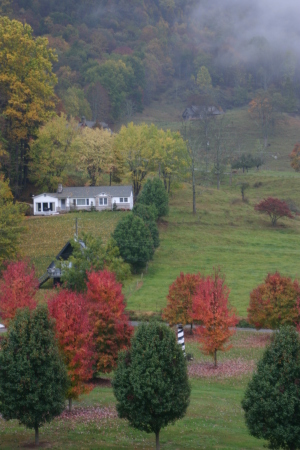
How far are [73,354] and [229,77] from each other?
606 feet

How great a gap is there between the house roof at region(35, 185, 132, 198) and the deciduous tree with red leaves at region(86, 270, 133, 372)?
1747 inches

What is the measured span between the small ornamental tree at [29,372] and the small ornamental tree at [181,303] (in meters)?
22.8

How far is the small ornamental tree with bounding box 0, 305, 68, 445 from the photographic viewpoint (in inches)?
802

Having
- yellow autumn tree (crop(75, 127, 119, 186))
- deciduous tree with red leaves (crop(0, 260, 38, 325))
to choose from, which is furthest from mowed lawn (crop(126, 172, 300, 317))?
deciduous tree with red leaves (crop(0, 260, 38, 325))

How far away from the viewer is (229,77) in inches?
7869

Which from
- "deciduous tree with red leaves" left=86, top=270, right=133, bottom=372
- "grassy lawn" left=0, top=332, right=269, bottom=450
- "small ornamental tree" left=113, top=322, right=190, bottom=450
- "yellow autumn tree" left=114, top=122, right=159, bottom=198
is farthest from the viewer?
"yellow autumn tree" left=114, top=122, right=159, bottom=198

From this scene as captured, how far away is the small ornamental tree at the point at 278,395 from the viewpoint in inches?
726

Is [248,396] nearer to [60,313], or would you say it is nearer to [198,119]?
[60,313]

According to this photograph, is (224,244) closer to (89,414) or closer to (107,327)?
(107,327)

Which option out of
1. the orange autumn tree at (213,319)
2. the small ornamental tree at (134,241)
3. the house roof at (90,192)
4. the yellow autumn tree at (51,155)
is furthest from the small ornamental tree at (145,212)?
the orange autumn tree at (213,319)

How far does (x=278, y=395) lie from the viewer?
18.5 m

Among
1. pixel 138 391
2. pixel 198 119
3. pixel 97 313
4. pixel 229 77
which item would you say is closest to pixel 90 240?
pixel 97 313

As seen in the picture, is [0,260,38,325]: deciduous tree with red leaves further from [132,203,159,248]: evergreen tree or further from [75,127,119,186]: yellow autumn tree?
[75,127,119,186]: yellow autumn tree

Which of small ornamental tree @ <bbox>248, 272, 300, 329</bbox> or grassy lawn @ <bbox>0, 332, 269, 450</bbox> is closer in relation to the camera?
grassy lawn @ <bbox>0, 332, 269, 450</bbox>
